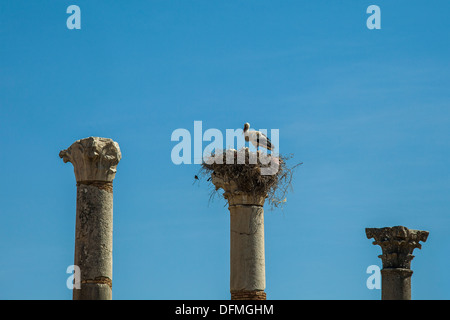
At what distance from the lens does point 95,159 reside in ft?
65.3

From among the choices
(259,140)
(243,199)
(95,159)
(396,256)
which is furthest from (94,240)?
(396,256)

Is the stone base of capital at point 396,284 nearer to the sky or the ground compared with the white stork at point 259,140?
nearer to the ground

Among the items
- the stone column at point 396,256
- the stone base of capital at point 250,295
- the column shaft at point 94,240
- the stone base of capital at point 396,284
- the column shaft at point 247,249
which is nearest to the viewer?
the column shaft at point 94,240

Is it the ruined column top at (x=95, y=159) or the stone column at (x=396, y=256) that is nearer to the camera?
the ruined column top at (x=95, y=159)

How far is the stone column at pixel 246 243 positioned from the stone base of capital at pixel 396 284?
3641mm

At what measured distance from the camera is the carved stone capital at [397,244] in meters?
25.0

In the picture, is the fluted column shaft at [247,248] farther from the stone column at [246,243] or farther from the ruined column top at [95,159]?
the ruined column top at [95,159]

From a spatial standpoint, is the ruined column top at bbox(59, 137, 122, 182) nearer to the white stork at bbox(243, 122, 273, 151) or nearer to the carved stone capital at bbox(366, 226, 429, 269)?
the white stork at bbox(243, 122, 273, 151)

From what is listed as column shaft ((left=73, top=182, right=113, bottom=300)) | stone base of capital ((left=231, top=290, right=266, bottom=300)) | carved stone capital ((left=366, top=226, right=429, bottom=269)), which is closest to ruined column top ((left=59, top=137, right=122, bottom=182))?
column shaft ((left=73, top=182, right=113, bottom=300))

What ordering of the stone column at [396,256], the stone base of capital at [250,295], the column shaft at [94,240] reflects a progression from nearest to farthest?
the column shaft at [94,240]
the stone base of capital at [250,295]
the stone column at [396,256]

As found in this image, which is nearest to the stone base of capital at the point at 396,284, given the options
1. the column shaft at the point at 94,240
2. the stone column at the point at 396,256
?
the stone column at the point at 396,256

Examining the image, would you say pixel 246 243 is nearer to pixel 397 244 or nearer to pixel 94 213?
pixel 94 213
